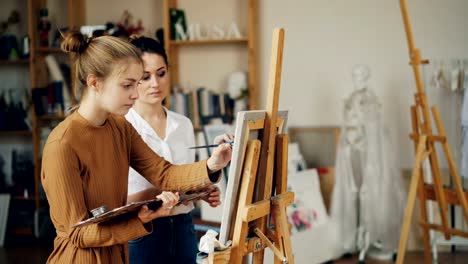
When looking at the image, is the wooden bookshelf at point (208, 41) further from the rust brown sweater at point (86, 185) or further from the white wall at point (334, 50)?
the rust brown sweater at point (86, 185)

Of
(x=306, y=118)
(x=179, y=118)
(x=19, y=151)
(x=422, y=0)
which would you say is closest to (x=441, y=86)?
(x=422, y=0)

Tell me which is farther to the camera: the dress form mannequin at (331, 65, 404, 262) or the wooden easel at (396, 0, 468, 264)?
the dress form mannequin at (331, 65, 404, 262)

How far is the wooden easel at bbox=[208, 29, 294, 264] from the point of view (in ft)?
7.13

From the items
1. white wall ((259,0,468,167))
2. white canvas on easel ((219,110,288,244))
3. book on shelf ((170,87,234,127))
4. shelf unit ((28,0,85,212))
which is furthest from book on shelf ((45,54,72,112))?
white canvas on easel ((219,110,288,244))

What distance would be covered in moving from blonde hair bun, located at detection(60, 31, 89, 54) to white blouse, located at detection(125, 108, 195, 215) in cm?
54

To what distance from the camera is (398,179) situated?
515cm

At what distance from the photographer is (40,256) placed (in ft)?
17.4

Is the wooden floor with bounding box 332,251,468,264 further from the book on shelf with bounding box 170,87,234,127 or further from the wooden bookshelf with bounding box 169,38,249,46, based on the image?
the wooden bookshelf with bounding box 169,38,249,46

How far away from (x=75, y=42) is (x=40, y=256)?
12.2 ft

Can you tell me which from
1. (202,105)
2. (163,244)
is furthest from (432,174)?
(163,244)

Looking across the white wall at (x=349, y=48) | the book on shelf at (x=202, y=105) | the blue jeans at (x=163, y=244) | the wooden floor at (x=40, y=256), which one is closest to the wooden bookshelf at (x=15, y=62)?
the book on shelf at (x=202, y=105)

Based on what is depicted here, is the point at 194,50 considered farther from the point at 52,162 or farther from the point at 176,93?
the point at 52,162

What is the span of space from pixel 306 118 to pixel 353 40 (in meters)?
0.77

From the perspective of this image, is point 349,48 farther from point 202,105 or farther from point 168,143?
point 168,143
